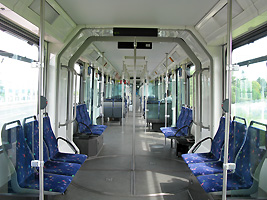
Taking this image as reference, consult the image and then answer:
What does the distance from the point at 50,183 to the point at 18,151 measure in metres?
0.50

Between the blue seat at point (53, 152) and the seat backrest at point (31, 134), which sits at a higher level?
the seat backrest at point (31, 134)

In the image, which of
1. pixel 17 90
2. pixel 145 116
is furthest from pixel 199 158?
pixel 145 116

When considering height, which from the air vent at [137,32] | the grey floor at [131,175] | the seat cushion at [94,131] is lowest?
the grey floor at [131,175]

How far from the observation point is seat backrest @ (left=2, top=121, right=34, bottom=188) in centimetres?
211

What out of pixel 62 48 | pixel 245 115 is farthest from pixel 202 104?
pixel 62 48

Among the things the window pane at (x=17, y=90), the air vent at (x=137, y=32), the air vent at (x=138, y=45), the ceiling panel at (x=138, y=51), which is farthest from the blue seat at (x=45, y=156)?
the ceiling panel at (x=138, y=51)

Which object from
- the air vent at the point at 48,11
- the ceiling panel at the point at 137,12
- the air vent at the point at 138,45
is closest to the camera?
the air vent at the point at 48,11

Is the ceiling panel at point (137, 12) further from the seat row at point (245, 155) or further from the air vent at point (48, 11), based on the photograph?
the seat row at point (245, 155)

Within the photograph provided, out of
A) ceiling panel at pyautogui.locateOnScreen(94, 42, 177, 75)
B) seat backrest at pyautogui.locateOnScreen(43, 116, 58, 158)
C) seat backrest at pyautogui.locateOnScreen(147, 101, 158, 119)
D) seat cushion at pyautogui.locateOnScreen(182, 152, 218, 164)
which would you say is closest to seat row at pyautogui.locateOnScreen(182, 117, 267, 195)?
seat cushion at pyautogui.locateOnScreen(182, 152, 218, 164)

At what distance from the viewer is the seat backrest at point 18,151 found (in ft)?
6.91

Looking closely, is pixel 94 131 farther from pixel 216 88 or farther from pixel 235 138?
pixel 235 138

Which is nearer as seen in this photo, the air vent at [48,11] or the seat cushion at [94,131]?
the air vent at [48,11]

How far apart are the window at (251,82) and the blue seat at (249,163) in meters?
0.13

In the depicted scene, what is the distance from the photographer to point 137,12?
3482 millimetres
